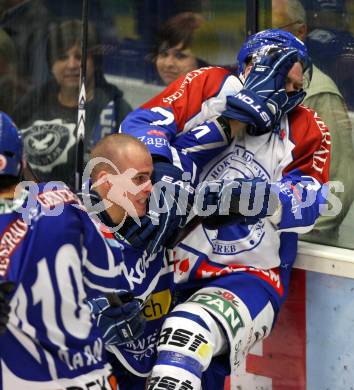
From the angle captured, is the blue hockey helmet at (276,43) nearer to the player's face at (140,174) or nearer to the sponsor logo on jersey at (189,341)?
the player's face at (140,174)

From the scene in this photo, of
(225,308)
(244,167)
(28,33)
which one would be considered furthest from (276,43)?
(28,33)

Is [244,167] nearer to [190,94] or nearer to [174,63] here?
[190,94]

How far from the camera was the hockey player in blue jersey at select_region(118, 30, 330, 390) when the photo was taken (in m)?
3.23

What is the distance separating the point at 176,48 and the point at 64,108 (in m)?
0.53

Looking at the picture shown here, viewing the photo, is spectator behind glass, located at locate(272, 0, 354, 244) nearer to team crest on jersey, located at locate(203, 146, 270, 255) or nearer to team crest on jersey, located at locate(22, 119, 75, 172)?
team crest on jersey, located at locate(203, 146, 270, 255)

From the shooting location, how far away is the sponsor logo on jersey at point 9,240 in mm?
2344

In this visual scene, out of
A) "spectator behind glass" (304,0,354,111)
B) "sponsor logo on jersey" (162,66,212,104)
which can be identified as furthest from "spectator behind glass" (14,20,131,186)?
"spectator behind glass" (304,0,354,111)

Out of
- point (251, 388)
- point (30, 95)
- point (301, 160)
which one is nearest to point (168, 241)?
point (301, 160)

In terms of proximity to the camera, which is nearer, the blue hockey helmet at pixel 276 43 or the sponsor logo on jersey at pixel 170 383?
the sponsor logo on jersey at pixel 170 383

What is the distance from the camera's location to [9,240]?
92.6 inches

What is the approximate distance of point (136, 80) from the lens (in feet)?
14.0

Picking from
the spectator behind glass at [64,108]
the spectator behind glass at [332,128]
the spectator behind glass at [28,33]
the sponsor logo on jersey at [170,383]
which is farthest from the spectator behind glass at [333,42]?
the spectator behind glass at [28,33]

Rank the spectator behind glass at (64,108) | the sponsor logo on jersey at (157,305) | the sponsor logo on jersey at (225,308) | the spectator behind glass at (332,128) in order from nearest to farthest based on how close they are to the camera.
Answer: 1. the sponsor logo on jersey at (225,308)
2. the sponsor logo on jersey at (157,305)
3. the spectator behind glass at (332,128)
4. the spectator behind glass at (64,108)

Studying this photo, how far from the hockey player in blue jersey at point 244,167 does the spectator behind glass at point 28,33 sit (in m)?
1.16
